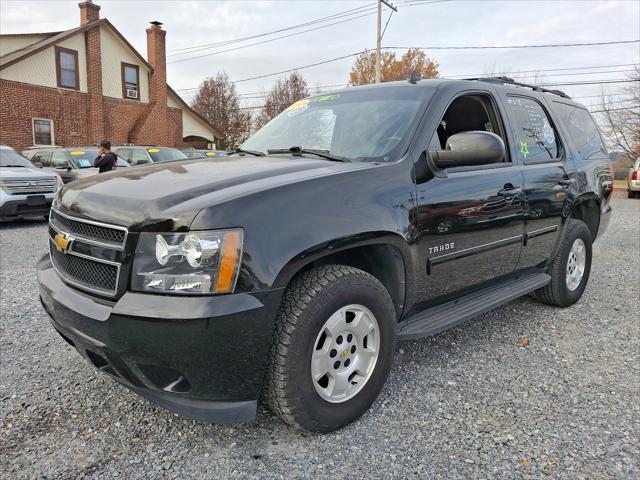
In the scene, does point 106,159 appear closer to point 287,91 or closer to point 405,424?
point 405,424

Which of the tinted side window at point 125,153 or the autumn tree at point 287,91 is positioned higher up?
the autumn tree at point 287,91

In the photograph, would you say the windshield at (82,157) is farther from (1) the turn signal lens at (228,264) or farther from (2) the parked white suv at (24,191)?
(1) the turn signal lens at (228,264)

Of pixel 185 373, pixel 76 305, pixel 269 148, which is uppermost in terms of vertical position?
pixel 269 148

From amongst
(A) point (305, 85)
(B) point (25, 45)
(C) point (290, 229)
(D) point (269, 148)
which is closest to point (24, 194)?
(D) point (269, 148)

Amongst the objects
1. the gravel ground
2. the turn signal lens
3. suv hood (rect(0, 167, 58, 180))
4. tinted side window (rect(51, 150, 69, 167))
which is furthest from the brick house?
the turn signal lens

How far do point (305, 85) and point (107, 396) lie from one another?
45.3 meters

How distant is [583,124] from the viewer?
16.3 ft

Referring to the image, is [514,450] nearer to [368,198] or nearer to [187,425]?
[368,198]

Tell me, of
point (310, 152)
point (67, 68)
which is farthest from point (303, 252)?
point (67, 68)

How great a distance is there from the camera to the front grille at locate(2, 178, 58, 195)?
29.9ft

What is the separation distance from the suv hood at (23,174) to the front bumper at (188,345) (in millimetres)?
8442

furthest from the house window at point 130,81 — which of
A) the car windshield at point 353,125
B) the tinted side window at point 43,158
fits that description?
the car windshield at point 353,125

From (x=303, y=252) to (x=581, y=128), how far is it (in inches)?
154

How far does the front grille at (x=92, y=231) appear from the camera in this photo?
2.18 metres
